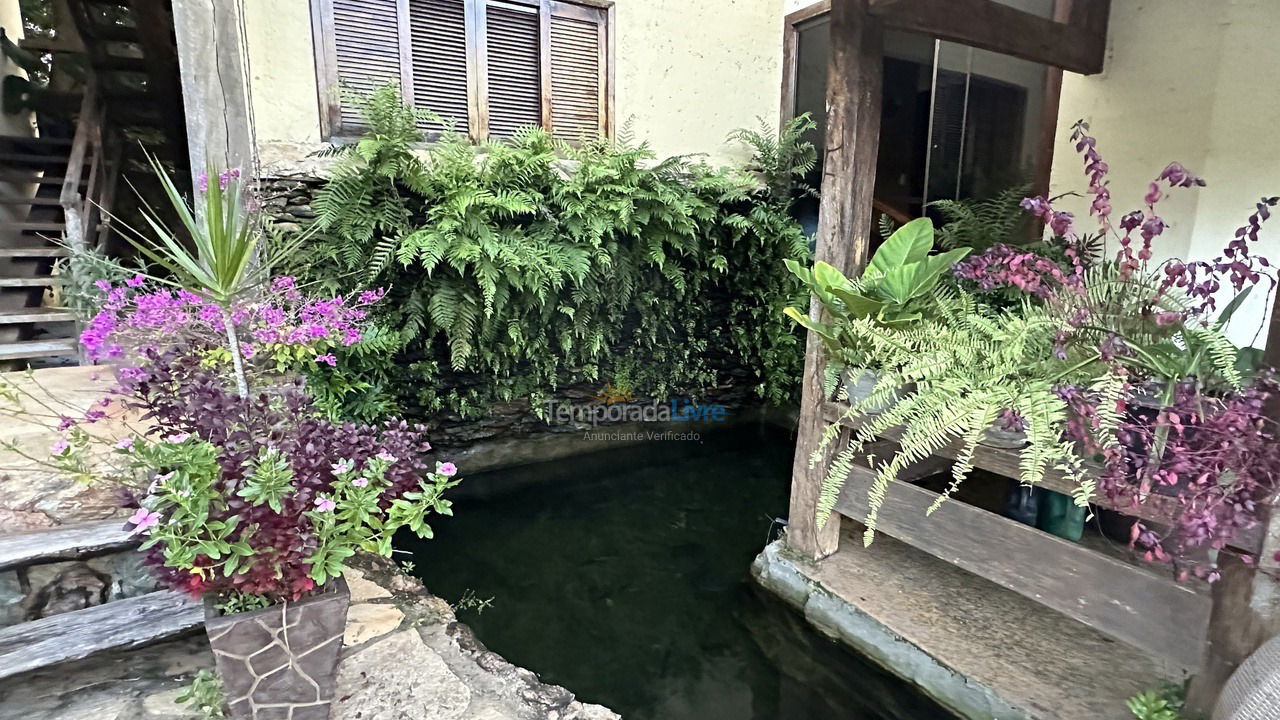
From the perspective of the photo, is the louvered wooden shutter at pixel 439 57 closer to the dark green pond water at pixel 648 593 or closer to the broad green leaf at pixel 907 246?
the dark green pond water at pixel 648 593

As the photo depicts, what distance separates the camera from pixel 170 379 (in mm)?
1891

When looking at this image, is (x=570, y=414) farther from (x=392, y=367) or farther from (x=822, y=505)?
(x=822, y=505)

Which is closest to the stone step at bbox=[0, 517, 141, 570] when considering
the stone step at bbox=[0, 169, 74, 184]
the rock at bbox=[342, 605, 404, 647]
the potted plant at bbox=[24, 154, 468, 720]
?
the potted plant at bbox=[24, 154, 468, 720]

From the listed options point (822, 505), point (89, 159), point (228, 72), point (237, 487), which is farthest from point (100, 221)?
point (822, 505)

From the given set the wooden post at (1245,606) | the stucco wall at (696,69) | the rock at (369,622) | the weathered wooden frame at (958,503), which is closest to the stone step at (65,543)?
the rock at (369,622)

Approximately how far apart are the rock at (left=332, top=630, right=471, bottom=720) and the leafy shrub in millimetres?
1602

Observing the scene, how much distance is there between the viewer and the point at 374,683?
1915 mm

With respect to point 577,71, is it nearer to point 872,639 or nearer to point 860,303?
point 860,303

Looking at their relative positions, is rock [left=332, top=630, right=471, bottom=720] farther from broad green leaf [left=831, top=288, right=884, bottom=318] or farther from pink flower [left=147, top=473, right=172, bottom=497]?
broad green leaf [left=831, top=288, right=884, bottom=318]

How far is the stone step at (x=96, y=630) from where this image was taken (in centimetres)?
177

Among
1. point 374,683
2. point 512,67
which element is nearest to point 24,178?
point 512,67

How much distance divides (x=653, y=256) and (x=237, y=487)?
2.94 m

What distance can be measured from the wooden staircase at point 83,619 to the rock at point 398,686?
549mm

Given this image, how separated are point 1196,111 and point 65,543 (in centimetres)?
503
